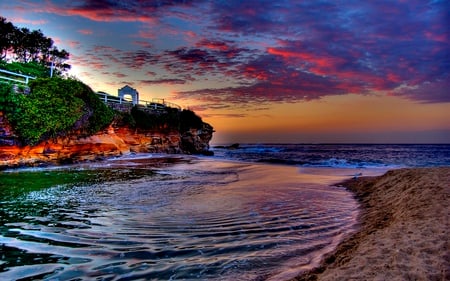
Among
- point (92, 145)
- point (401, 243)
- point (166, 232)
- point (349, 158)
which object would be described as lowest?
point (349, 158)

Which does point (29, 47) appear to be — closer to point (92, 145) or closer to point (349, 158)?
point (92, 145)

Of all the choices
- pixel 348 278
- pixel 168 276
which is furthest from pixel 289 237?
pixel 168 276

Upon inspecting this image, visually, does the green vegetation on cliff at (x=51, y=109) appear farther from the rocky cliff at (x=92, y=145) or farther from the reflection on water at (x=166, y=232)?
the reflection on water at (x=166, y=232)

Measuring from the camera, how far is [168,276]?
10.2 feet

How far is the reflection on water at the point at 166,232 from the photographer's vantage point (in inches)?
129

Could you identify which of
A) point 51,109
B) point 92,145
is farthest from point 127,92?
point 51,109

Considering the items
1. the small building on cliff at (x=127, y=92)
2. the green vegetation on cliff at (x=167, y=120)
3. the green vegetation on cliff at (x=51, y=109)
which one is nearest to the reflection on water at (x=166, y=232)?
the green vegetation on cliff at (x=51, y=109)

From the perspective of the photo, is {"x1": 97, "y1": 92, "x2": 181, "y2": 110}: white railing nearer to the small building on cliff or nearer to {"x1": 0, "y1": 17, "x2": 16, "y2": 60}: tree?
the small building on cliff

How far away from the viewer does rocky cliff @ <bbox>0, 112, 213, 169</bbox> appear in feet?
47.5

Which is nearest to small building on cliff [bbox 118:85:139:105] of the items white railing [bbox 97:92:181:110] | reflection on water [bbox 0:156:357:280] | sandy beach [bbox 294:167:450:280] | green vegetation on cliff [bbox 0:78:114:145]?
white railing [bbox 97:92:181:110]

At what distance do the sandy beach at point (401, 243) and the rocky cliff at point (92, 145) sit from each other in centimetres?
1659

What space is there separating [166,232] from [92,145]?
59.3 ft

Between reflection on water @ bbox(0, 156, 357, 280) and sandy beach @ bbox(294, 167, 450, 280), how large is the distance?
1.16ft

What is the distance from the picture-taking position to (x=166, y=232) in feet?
15.2
